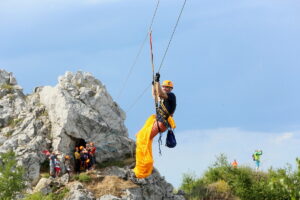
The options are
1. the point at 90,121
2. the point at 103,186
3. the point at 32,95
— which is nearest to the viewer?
the point at 103,186

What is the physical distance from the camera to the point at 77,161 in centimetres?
2880

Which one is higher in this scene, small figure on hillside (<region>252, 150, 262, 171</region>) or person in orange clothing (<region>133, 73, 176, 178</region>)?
small figure on hillside (<region>252, 150, 262, 171</region>)

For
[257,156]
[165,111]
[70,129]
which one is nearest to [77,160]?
[70,129]

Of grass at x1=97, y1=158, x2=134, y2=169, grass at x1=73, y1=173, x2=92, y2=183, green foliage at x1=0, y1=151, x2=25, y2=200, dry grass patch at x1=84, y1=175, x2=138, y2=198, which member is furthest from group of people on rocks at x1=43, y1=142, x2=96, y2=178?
green foliage at x1=0, y1=151, x2=25, y2=200

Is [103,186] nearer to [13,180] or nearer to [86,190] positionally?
[86,190]

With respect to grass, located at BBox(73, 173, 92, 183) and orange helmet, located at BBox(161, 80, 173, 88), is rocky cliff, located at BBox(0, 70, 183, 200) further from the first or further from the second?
orange helmet, located at BBox(161, 80, 173, 88)

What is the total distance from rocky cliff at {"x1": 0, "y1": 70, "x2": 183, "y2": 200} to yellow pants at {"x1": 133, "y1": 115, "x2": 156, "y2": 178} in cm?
1186

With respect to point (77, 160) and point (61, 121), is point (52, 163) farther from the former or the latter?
point (61, 121)

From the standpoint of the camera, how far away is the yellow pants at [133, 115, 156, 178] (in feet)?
47.4

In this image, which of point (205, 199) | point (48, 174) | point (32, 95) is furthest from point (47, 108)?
point (205, 199)

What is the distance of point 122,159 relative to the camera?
30578 mm

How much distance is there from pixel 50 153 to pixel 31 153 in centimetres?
102

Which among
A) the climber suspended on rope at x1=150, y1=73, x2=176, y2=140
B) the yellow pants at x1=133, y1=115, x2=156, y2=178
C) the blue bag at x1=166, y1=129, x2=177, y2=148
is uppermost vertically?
the climber suspended on rope at x1=150, y1=73, x2=176, y2=140

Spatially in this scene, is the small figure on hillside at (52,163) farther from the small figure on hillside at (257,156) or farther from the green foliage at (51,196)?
the small figure on hillside at (257,156)
